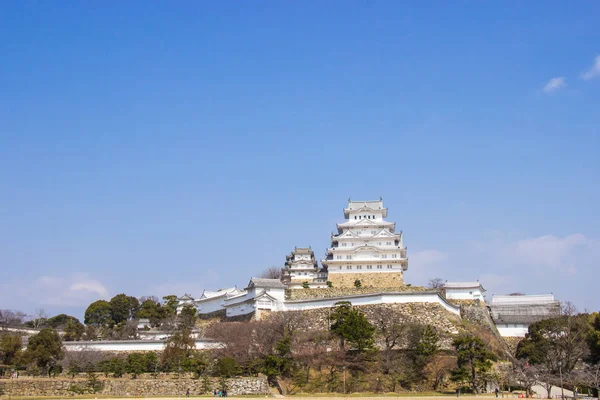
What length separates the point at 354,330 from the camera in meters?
36.6

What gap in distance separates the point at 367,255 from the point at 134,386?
86.6 feet

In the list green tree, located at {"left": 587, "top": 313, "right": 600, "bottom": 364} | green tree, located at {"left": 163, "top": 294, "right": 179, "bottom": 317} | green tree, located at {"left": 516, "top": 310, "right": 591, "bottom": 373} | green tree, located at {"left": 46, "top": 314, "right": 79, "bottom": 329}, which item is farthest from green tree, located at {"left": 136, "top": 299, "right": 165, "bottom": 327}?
green tree, located at {"left": 587, "top": 313, "right": 600, "bottom": 364}

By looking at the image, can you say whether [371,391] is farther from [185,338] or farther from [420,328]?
[185,338]

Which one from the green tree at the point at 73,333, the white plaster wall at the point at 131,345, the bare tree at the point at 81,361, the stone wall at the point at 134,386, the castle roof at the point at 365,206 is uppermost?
the castle roof at the point at 365,206

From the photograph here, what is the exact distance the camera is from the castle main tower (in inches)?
2122

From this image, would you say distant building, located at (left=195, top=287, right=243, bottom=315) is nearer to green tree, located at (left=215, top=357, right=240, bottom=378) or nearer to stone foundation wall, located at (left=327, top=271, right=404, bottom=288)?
stone foundation wall, located at (left=327, top=271, right=404, bottom=288)

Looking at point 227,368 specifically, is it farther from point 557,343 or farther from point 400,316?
point 557,343

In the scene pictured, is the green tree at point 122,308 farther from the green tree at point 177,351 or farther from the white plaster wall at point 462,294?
the white plaster wall at point 462,294

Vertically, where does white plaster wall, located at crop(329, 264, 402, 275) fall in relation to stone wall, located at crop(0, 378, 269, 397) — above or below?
above

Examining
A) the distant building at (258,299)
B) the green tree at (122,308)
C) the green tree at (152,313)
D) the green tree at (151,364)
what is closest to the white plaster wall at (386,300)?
the distant building at (258,299)

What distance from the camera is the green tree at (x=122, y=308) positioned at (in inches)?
2389

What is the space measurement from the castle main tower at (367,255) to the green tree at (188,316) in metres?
12.2

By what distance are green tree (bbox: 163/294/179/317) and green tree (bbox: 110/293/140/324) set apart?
485 cm

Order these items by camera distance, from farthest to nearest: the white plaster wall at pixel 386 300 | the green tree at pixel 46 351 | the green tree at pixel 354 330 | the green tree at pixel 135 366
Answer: the white plaster wall at pixel 386 300 → the green tree at pixel 46 351 → the green tree at pixel 354 330 → the green tree at pixel 135 366
